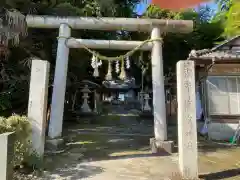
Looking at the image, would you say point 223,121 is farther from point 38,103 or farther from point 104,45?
point 38,103

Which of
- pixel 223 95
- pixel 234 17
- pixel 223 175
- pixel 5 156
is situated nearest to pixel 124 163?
pixel 223 175

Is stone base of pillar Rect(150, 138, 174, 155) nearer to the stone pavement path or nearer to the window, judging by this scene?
the stone pavement path

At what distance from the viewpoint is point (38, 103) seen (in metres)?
Result: 6.76

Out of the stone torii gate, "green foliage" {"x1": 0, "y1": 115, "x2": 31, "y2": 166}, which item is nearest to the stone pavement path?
"green foliage" {"x1": 0, "y1": 115, "x2": 31, "y2": 166}

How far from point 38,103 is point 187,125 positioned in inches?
144

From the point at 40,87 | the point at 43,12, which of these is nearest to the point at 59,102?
the point at 40,87

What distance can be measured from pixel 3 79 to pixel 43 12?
9.96 feet

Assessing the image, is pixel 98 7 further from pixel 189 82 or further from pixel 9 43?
pixel 189 82

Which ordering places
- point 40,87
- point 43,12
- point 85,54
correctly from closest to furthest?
1. point 40,87
2. point 43,12
3. point 85,54

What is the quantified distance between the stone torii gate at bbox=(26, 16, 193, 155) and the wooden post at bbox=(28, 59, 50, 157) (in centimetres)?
158

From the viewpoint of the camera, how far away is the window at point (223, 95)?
11578 millimetres

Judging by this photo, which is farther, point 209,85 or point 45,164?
point 209,85

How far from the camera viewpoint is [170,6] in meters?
4.96

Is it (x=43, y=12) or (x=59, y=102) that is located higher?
(x=43, y=12)
